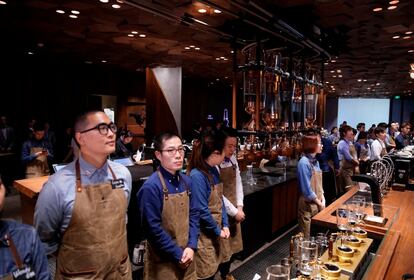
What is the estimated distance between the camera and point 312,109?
427 centimetres

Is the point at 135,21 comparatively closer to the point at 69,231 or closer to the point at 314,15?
the point at 314,15

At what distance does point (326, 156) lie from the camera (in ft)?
21.3

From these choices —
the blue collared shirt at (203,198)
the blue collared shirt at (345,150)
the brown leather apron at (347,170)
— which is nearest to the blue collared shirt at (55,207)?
the blue collared shirt at (203,198)

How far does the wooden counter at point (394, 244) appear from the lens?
1.78 meters

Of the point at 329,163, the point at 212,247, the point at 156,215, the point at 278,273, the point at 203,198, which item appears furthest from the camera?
the point at 329,163

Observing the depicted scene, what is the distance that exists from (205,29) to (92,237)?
Result: 2.53m

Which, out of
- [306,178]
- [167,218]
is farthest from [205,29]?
[167,218]

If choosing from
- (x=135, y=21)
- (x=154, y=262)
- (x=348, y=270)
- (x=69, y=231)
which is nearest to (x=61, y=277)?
(x=69, y=231)

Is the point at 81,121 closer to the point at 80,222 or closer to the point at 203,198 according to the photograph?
the point at 80,222

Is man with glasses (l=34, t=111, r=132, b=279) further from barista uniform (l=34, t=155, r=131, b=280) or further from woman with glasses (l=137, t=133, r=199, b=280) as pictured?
woman with glasses (l=137, t=133, r=199, b=280)

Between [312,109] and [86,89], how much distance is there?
26.5ft

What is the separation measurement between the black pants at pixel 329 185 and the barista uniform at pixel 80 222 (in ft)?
17.9

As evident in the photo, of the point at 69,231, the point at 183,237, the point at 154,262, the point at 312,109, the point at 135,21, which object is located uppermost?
the point at 135,21

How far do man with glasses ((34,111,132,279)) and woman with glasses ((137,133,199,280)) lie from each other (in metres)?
0.24
